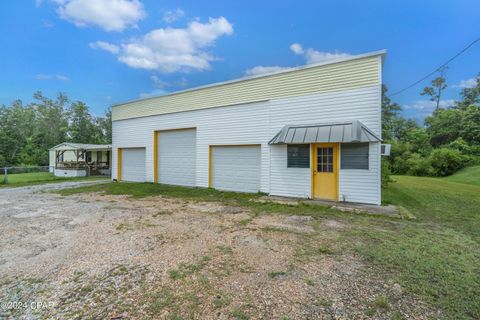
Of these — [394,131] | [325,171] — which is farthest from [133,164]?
[394,131]

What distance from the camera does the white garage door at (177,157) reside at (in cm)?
1100

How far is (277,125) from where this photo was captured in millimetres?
8594

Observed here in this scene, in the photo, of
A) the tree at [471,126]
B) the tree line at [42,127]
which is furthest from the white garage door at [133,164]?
the tree at [471,126]

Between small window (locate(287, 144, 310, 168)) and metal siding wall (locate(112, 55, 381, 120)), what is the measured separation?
1.96 metres

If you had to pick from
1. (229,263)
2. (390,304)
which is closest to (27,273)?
(229,263)

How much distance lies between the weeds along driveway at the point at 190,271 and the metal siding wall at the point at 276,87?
15.5 feet

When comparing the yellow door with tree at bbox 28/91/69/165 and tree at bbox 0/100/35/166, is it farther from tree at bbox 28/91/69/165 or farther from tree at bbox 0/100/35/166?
tree at bbox 0/100/35/166

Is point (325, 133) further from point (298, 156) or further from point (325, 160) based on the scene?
point (298, 156)

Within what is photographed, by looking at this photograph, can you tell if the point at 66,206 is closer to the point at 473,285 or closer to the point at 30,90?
the point at 473,285

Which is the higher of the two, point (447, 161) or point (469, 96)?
point (469, 96)

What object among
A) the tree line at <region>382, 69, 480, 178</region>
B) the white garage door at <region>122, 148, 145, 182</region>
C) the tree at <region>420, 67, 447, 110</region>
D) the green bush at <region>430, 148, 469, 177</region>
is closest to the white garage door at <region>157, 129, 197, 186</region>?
the white garage door at <region>122, 148, 145, 182</region>

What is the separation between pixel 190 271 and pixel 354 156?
20.6 feet

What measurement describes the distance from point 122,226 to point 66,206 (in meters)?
3.48

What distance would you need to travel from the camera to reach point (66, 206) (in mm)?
6938
